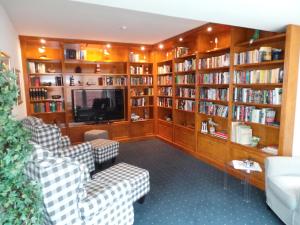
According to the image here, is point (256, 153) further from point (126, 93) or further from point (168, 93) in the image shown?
point (126, 93)

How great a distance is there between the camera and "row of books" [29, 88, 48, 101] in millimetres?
4635

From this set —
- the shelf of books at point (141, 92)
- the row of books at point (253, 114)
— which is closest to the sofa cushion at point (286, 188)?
the row of books at point (253, 114)

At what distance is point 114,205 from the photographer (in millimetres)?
1910

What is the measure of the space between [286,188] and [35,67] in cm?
507

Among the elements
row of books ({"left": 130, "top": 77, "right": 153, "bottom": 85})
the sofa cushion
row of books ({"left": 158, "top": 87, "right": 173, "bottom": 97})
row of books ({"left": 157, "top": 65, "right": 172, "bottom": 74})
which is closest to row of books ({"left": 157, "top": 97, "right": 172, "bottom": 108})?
row of books ({"left": 158, "top": 87, "right": 173, "bottom": 97})

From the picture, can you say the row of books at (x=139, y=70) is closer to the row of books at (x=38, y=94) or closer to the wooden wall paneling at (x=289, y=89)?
the row of books at (x=38, y=94)

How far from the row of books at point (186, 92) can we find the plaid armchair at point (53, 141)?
2.40 m

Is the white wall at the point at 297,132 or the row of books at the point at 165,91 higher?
the row of books at the point at 165,91

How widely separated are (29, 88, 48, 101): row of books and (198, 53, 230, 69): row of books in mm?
3529

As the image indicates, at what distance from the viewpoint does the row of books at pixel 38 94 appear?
4635mm

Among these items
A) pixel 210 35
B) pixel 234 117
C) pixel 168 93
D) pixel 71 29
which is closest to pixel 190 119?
pixel 168 93

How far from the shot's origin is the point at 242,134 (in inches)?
131

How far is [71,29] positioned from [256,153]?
152 inches

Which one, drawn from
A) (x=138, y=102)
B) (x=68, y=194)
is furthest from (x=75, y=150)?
(x=138, y=102)
